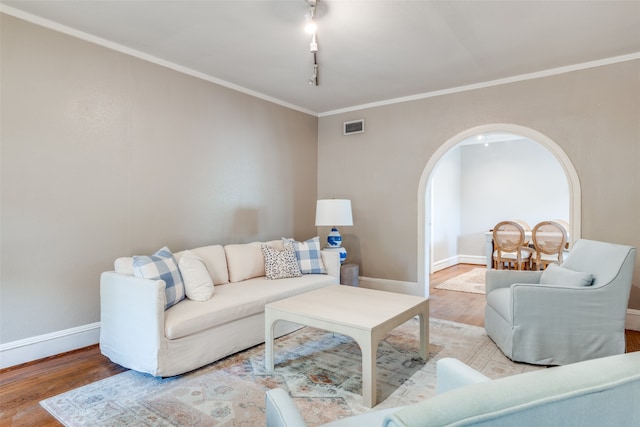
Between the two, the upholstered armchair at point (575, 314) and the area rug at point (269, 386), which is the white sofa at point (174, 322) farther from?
the upholstered armchair at point (575, 314)

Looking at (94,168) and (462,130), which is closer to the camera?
(94,168)

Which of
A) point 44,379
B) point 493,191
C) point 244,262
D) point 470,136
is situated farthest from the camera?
point 493,191

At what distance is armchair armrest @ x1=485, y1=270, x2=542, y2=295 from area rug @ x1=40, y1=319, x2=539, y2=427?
504mm

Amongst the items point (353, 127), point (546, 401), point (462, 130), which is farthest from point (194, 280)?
point (462, 130)

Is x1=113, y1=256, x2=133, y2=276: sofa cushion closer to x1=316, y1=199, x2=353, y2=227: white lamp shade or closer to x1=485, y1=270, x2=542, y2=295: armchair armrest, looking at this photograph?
x1=316, y1=199, x2=353, y2=227: white lamp shade

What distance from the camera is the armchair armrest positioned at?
3.13 meters

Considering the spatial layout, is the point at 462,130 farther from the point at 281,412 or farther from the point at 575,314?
the point at 281,412

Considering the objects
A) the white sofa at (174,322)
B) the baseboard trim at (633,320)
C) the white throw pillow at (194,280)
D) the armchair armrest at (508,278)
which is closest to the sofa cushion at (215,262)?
the white sofa at (174,322)

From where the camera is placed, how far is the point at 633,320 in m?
3.46

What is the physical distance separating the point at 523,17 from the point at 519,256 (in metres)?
3.53

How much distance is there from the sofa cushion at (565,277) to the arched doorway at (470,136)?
103 centimetres

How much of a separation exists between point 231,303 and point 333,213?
6.24 ft

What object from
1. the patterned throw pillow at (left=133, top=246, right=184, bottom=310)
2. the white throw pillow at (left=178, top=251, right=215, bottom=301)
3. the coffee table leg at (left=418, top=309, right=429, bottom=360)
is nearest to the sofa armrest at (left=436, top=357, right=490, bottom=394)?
the coffee table leg at (left=418, top=309, right=429, bottom=360)

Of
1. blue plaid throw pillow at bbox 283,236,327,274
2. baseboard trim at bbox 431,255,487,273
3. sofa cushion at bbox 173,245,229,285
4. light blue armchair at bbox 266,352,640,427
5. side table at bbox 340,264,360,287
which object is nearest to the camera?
light blue armchair at bbox 266,352,640,427
